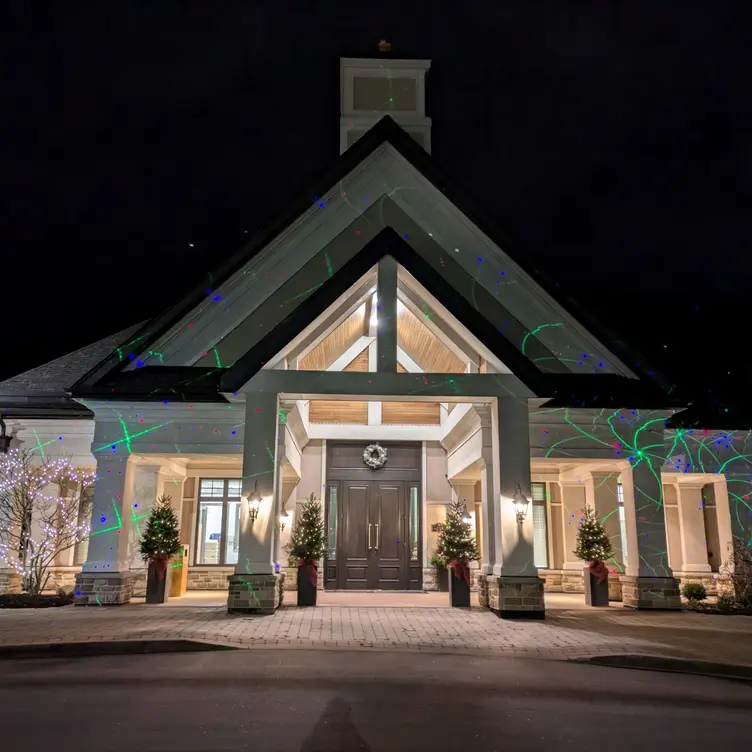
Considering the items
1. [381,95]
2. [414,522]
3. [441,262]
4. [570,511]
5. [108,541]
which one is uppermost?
[381,95]

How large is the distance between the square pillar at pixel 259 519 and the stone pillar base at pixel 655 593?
25.2 ft

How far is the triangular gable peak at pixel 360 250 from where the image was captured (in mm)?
15625

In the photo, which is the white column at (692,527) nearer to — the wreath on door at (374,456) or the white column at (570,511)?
the white column at (570,511)

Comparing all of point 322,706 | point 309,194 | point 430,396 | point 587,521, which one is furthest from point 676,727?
point 309,194

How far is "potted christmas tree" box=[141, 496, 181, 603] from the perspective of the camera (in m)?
15.2

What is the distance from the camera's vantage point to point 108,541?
584 inches

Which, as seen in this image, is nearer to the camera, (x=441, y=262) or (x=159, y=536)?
(x=159, y=536)

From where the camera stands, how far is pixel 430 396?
1370 centimetres

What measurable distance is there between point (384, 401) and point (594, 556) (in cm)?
619

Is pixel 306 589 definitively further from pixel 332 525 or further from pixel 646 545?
pixel 646 545

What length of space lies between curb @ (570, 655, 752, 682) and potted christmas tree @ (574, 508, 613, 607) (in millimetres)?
7288

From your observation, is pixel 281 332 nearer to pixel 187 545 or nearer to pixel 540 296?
pixel 540 296

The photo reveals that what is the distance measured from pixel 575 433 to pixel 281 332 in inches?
274

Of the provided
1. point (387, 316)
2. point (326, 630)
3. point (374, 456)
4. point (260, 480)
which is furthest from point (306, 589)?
point (374, 456)
